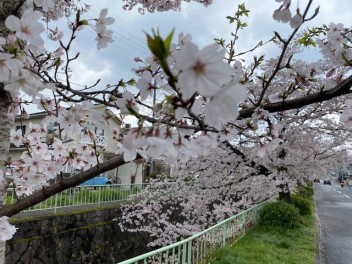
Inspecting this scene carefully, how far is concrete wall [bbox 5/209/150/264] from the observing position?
890 cm

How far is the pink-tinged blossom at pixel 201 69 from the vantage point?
0.78m

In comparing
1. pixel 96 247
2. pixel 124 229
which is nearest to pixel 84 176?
pixel 96 247

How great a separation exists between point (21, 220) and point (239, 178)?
607 cm

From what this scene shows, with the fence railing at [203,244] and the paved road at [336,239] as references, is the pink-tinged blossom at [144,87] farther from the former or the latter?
the paved road at [336,239]

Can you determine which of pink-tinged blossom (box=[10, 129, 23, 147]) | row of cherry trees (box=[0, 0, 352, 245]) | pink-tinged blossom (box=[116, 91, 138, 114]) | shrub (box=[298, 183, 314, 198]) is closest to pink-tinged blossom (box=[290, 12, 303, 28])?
row of cherry trees (box=[0, 0, 352, 245])

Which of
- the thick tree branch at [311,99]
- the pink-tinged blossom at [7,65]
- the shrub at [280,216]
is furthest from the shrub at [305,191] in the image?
the pink-tinged blossom at [7,65]

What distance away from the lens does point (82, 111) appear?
2.17 metres

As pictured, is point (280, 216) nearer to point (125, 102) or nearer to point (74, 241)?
point (74, 241)

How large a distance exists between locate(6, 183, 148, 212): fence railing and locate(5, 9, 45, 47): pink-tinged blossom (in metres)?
10.5

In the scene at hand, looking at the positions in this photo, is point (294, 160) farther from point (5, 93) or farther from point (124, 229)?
point (5, 93)

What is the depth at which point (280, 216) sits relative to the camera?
1280cm

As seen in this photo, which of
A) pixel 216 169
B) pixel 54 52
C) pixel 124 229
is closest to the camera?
pixel 54 52

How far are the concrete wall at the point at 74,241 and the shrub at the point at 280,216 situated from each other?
198 inches

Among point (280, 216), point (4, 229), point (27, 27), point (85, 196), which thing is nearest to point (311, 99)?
point (27, 27)
